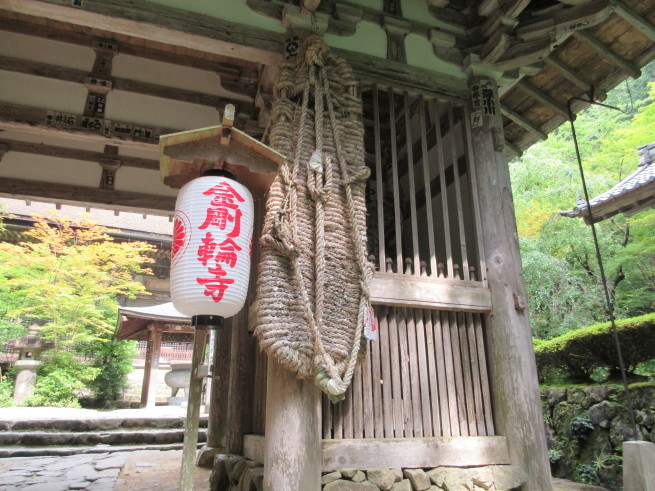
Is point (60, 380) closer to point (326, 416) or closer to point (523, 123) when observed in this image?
point (326, 416)

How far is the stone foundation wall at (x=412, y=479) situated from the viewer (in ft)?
10.1

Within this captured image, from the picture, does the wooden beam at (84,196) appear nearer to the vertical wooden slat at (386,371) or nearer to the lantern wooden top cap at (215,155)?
the lantern wooden top cap at (215,155)

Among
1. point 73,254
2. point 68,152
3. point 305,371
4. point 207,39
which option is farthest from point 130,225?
point 305,371

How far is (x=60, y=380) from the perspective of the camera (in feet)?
46.3

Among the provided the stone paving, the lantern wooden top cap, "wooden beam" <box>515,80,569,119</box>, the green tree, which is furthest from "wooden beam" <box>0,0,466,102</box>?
the green tree

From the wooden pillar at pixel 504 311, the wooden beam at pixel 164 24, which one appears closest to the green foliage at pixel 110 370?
the wooden beam at pixel 164 24

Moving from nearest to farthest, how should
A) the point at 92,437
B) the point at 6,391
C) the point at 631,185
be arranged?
the point at 631,185, the point at 92,437, the point at 6,391

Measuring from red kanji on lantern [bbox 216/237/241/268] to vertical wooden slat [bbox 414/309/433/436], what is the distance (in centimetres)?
174

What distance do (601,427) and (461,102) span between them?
4.79 m

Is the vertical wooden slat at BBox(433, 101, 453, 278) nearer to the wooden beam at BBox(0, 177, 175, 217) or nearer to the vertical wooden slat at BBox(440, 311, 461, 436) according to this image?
the vertical wooden slat at BBox(440, 311, 461, 436)

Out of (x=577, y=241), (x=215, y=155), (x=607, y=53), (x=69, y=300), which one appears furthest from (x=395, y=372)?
(x=69, y=300)

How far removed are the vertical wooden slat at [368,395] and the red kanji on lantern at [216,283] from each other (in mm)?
1190

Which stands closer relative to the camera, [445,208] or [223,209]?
[223,209]

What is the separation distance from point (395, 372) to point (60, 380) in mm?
14218
